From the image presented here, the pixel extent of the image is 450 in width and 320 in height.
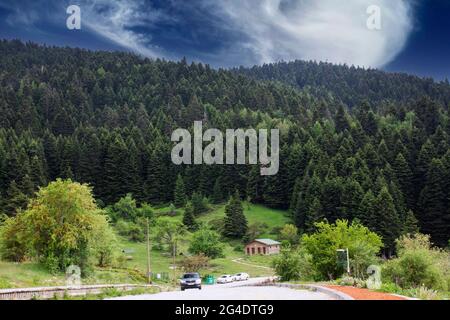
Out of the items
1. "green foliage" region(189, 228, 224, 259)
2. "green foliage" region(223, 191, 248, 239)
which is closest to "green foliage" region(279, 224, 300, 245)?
"green foliage" region(223, 191, 248, 239)

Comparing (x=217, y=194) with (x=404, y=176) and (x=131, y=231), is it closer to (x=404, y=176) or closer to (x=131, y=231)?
(x=131, y=231)

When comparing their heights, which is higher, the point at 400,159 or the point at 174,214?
the point at 400,159

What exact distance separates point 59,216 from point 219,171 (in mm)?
102754

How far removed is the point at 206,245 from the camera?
89250mm

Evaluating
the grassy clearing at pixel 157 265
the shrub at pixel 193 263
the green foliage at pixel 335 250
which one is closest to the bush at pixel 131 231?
the grassy clearing at pixel 157 265

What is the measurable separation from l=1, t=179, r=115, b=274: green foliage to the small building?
54204mm

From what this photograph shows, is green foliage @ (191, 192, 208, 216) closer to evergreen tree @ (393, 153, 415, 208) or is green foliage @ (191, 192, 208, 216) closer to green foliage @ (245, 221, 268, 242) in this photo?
green foliage @ (245, 221, 268, 242)

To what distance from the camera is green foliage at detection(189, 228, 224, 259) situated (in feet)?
293

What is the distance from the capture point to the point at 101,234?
47.9 meters

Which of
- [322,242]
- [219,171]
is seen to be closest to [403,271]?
[322,242]

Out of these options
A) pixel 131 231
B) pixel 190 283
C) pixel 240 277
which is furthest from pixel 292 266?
pixel 131 231

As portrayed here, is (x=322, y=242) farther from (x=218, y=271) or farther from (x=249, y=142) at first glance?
(x=249, y=142)

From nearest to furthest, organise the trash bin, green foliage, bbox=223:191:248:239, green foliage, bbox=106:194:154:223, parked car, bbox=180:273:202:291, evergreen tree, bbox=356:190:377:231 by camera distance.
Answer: parked car, bbox=180:273:202:291, the trash bin, evergreen tree, bbox=356:190:377:231, green foliage, bbox=223:191:248:239, green foliage, bbox=106:194:154:223

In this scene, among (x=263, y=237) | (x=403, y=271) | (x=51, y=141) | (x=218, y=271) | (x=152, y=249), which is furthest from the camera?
(x=51, y=141)
